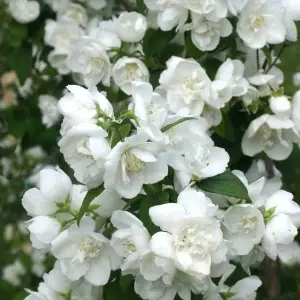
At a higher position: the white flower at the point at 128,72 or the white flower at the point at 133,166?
the white flower at the point at 133,166

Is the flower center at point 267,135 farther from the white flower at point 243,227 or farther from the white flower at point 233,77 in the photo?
the white flower at point 243,227

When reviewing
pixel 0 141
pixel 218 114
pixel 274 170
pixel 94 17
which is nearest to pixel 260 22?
pixel 218 114

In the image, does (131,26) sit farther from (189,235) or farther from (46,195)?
(189,235)

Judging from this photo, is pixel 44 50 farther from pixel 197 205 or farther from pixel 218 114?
pixel 197 205

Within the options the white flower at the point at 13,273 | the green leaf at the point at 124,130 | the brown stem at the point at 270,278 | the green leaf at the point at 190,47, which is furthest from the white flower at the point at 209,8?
the white flower at the point at 13,273

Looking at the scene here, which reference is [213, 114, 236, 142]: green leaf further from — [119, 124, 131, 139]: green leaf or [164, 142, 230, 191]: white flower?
[119, 124, 131, 139]: green leaf

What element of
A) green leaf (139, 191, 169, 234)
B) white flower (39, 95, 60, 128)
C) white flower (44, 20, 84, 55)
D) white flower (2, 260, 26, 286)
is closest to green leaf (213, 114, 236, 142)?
green leaf (139, 191, 169, 234)

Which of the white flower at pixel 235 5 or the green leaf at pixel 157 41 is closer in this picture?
the white flower at pixel 235 5
